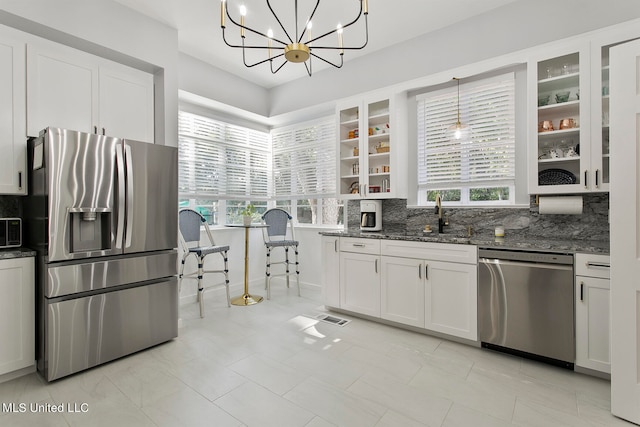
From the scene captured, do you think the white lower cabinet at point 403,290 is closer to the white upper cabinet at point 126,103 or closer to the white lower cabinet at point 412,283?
the white lower cabinet at point 412,283

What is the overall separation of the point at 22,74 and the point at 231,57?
82.7 inches

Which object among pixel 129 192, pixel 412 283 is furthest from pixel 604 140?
pixel 129 192

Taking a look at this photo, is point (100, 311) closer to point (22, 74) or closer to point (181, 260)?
point (181, 260)

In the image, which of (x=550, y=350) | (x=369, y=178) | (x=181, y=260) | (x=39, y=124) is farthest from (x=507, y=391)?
(x=39, y=124)

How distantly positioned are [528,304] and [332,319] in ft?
6.13

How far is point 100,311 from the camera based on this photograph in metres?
2.47

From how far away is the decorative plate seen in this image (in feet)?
8.53

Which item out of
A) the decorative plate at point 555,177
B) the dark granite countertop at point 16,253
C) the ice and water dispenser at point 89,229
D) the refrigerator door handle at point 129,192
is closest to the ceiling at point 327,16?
the refrigerator door handle at point 129,192

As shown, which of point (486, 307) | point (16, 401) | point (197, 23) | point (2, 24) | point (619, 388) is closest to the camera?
point (619, 388)

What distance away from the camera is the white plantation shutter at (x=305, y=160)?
4.69 m

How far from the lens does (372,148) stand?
3828mm

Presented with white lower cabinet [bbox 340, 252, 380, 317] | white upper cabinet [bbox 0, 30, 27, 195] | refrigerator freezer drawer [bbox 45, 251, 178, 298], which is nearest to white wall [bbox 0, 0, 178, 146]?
white upper cabinet [bbox 0, 30, 27, 195]

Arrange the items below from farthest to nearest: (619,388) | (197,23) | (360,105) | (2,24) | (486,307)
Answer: (360,105) < (197,23) < (486,307) < (2,24) < (619,388)

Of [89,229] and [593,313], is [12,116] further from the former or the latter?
[593,313]
